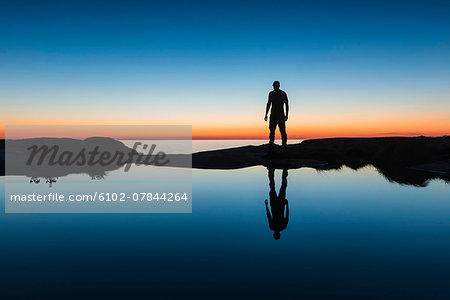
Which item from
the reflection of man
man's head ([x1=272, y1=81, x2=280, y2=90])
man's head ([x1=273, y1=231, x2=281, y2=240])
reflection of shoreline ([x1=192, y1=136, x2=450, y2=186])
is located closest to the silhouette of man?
man's head ([x1=272, y1=81, x2=280, y2=90])

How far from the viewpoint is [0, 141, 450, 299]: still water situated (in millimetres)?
2629

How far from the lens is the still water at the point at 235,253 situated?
2.63 meters

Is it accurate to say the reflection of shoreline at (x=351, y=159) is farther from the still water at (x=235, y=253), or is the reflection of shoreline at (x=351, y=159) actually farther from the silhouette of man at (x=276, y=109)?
the still water at (x=235, y=253)

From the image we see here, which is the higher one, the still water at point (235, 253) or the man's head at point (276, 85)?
the man's head at point (276, 85)

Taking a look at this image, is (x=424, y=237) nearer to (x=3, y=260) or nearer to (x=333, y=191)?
(x=333, y=191)

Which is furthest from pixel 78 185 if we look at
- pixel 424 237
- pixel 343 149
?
pixel 343 149

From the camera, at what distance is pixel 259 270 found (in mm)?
2914

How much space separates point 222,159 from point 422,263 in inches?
489

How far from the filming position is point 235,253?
11.0 ft

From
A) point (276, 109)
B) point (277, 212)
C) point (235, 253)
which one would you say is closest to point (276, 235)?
point (235, 253)

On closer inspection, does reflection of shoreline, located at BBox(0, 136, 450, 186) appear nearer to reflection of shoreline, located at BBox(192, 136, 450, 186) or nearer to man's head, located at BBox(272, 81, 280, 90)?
reflection of shoreline, located at BBox(192, 136, 450, 186)

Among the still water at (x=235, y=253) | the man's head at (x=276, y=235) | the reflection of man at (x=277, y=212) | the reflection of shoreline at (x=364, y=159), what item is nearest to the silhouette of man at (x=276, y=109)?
the reflection of shoreline at (x=364, y=159)

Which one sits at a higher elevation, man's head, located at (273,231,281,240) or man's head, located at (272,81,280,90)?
man's head, located at (272,81,280,90)

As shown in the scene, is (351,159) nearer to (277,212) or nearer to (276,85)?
(276,85)
